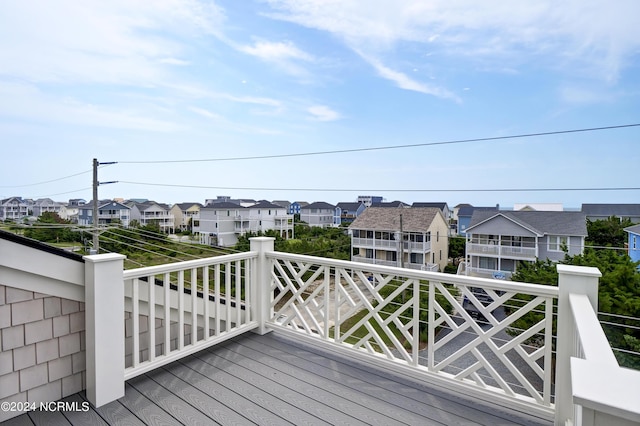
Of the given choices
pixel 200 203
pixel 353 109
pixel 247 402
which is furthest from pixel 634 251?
pixel 200 203

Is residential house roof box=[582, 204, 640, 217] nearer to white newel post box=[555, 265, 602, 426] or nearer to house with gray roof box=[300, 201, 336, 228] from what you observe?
white newel post box=[555, 265, 602, 426]

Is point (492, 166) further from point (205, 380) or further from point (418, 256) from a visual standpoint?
point (205, 380)

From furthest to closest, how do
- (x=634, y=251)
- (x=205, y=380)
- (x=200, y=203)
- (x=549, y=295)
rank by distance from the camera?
(x=200, y=203)
(x=634, y=251)
(x=205, y=380)
(x=549, y=295)

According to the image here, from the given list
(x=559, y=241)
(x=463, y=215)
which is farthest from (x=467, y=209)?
(x=559, y=241)

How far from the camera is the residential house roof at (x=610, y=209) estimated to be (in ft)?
20.2

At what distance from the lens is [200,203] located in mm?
13695

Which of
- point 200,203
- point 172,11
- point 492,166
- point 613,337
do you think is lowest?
point 613,337

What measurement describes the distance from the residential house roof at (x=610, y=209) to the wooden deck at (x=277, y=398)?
642 cm

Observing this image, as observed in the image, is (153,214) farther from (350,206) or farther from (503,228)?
(503,228)

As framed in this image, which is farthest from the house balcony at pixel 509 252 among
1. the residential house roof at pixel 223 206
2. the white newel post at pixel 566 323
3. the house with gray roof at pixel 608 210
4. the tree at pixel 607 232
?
the residential house roof at pixel 223 206

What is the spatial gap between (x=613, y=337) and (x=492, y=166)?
5498 mm

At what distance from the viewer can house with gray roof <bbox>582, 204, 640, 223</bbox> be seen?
6151mm

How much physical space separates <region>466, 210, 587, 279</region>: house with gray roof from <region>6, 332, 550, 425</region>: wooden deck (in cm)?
495

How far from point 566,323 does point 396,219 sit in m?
7.34
